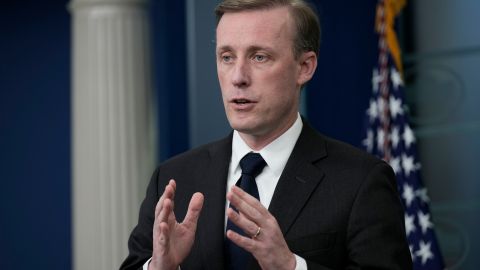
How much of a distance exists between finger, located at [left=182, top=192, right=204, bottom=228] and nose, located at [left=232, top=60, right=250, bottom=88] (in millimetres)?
303

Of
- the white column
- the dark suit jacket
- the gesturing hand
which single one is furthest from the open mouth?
the white column

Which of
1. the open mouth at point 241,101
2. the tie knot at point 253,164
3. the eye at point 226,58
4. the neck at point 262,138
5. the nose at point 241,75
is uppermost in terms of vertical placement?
the eye at point 226,58

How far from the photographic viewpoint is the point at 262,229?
215 centimetres

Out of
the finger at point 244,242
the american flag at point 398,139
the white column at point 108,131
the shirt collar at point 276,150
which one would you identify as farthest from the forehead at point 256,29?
the white column at point 108,131

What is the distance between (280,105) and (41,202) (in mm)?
5177

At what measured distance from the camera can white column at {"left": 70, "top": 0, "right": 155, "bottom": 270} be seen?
5.86 meters

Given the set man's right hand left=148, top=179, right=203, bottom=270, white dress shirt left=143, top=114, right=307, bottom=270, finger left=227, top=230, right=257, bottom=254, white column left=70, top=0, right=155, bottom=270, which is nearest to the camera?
finger left=227, top=230, right=257, bottom=254

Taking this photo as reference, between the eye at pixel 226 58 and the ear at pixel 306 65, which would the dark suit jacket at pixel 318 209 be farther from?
the eye at pixel 226 58

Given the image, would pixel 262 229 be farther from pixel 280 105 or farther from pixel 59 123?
pixel 59 123

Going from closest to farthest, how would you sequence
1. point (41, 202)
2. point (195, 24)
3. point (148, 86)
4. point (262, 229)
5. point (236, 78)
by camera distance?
point (262, 229)
point (236, 78)
point (195, 24)
point (148, 86)
point (41, 202)

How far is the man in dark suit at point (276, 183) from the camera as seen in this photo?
7.50ft

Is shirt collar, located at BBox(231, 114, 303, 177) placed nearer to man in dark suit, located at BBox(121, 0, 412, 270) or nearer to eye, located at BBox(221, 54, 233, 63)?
man in dark suit, located at BBox(121, 0, 412, 270)

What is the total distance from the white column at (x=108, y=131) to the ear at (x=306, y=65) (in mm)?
3462

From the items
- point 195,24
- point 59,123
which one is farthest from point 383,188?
point 59,123
